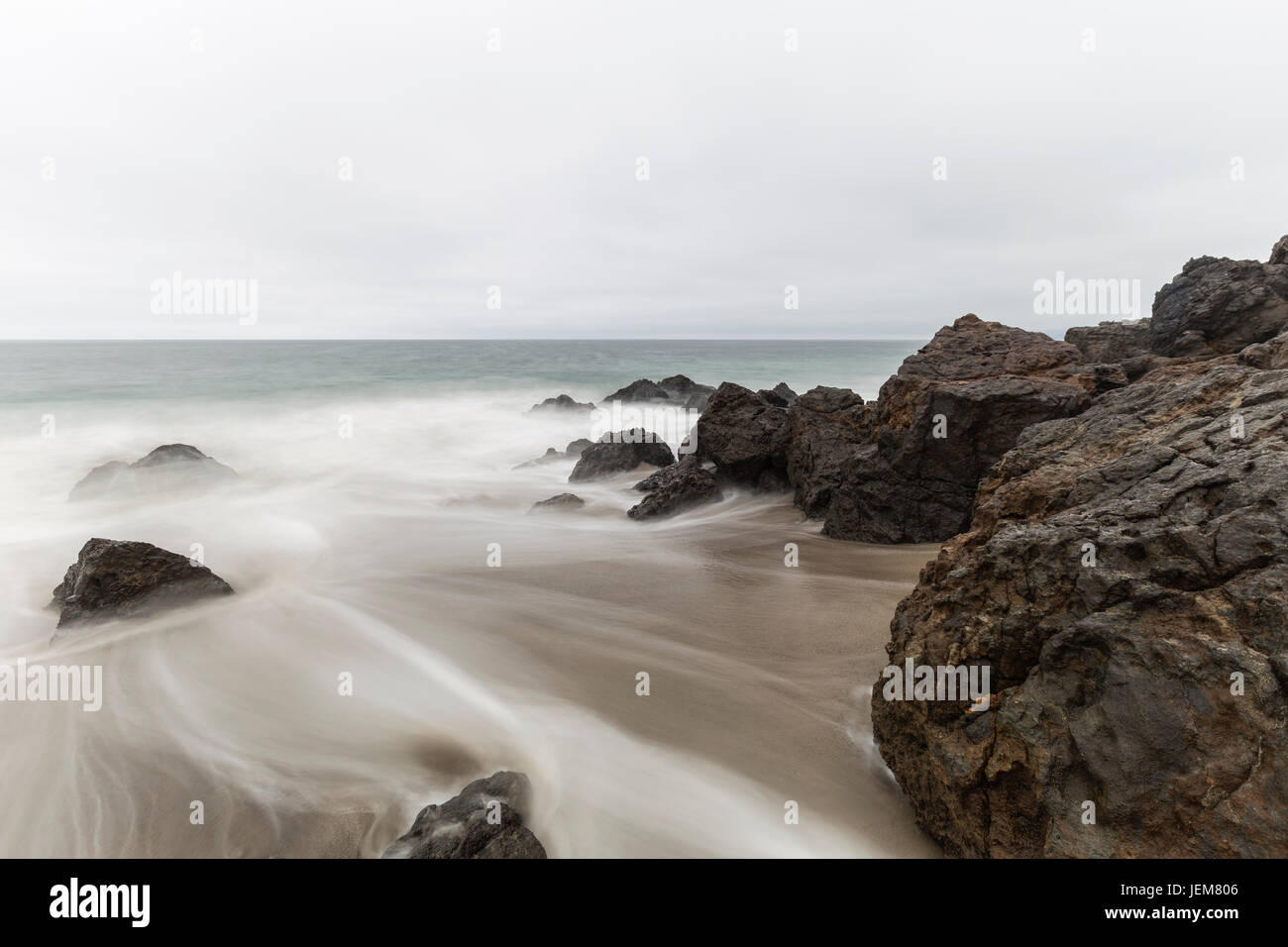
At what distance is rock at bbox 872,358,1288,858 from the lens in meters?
2.26

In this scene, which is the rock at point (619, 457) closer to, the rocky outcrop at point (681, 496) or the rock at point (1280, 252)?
the rocky outcrop at point (681, 496)

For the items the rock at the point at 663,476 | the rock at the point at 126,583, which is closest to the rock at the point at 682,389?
the rock at the point at 663,476

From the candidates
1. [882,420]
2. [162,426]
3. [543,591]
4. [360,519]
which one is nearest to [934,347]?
[882,420]

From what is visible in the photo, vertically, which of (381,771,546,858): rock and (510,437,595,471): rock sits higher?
(510,437,595,471): rock

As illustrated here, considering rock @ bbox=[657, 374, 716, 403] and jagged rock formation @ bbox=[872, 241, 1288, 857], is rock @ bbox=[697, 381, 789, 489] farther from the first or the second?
rock @ bbox=[657, 374, 716, 403]

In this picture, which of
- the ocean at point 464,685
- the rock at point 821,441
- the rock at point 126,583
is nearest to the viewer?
the ocean at point 464,685

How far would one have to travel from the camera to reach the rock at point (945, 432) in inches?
266

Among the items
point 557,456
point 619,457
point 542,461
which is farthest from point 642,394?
point 619,457

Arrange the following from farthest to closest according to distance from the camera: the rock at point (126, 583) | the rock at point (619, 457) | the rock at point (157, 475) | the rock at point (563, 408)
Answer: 1. the rock at point (563, 408)
2. the rock at point (619, 457)
3. the rock at point (157, 475)
4. the rock at point (126, 583)

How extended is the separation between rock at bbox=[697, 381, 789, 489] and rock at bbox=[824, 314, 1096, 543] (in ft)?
6.27

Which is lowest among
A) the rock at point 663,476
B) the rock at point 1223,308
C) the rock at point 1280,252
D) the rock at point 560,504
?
the rock at point 560,504

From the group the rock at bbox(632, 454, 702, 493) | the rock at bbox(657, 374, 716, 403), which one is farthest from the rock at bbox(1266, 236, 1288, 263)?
the rock at bbox(657, 374, 716, 403)

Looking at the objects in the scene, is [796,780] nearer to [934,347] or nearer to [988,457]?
[988,457]

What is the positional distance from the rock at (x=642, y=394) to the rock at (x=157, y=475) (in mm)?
16389
